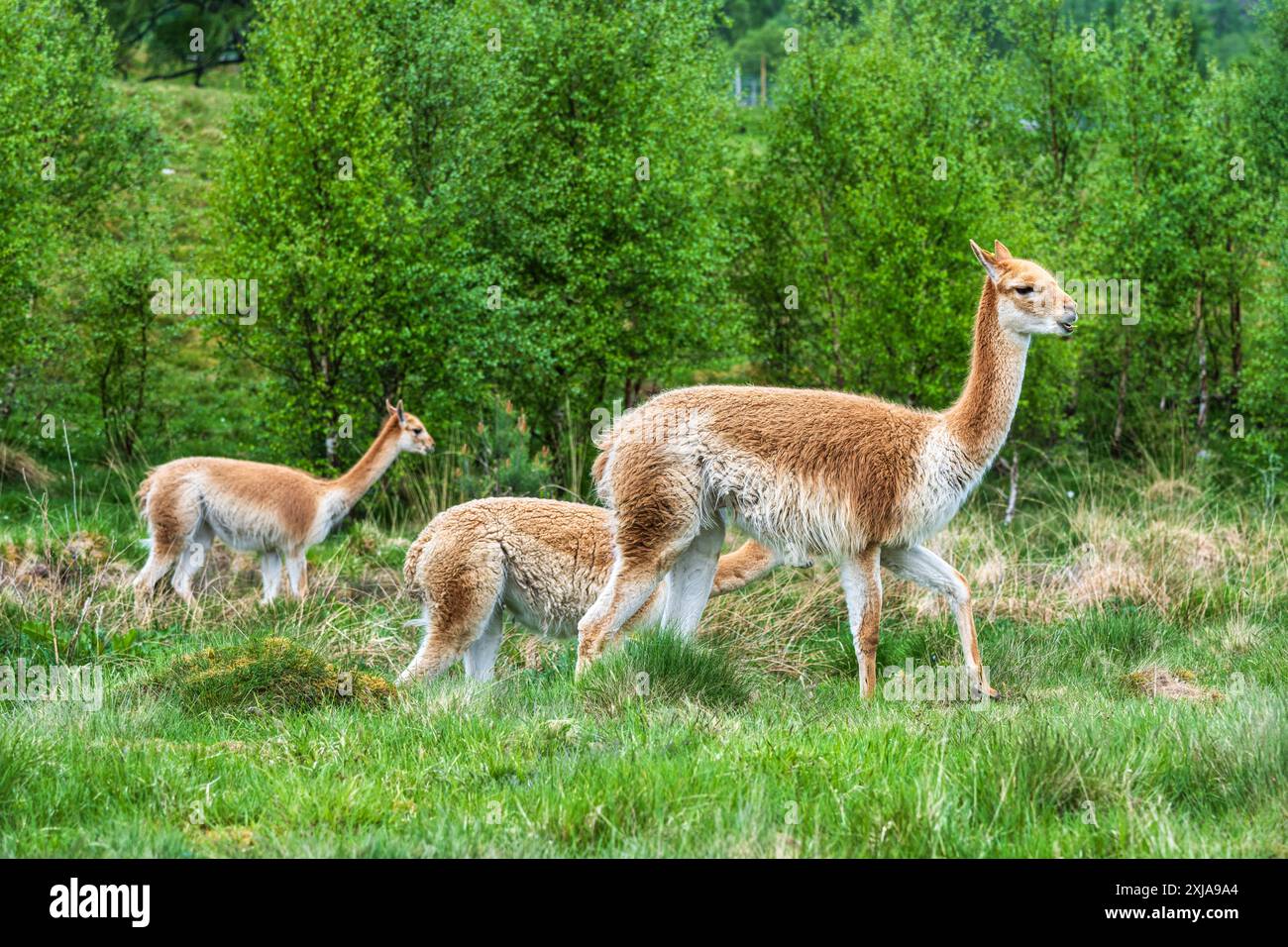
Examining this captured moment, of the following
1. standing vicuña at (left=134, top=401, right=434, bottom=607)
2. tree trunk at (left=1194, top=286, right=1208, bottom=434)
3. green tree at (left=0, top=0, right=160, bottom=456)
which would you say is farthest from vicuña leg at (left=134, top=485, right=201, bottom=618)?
tree trunk at (left=1194, top=286, right=1208, bottom=434)

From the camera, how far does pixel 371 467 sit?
14.7m

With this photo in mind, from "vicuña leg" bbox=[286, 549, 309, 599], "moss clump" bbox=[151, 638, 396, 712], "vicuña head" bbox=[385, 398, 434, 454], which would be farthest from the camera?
"vicuña head" bbox=[385, 398, 434, 454]

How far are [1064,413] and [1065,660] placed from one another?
1871 cm

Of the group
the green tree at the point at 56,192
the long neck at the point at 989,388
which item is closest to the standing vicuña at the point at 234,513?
the long neck at the point at 989,388

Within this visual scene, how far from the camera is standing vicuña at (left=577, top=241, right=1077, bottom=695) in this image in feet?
27.2

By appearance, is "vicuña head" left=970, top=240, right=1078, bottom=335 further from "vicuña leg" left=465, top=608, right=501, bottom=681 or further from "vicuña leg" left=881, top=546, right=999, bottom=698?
"vicuña leg" left=465, top=608, right=501, bottom=681

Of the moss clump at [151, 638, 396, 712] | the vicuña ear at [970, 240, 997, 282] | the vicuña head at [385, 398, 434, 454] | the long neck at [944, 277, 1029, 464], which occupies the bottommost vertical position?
the moss clump at [151, 638, 396, 712]

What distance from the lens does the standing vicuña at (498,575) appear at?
8.66 metres

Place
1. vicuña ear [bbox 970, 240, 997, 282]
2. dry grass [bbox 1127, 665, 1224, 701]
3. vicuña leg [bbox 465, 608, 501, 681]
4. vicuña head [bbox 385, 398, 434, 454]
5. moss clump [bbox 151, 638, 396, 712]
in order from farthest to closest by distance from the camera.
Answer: vicuña head [bbox 385, 398, 434, 454]
vicuña leg [bbox 465, 608, 501, 681]
vicuña ear [bbox 970, 240, 997, 282]
dry grass [bbox 1127, 665, 1224, 701]
moss clump [bbox 151, 638, 396, 712]

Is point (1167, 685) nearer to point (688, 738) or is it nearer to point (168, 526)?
point (688, 738)

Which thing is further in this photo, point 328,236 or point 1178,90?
point 1178,90
